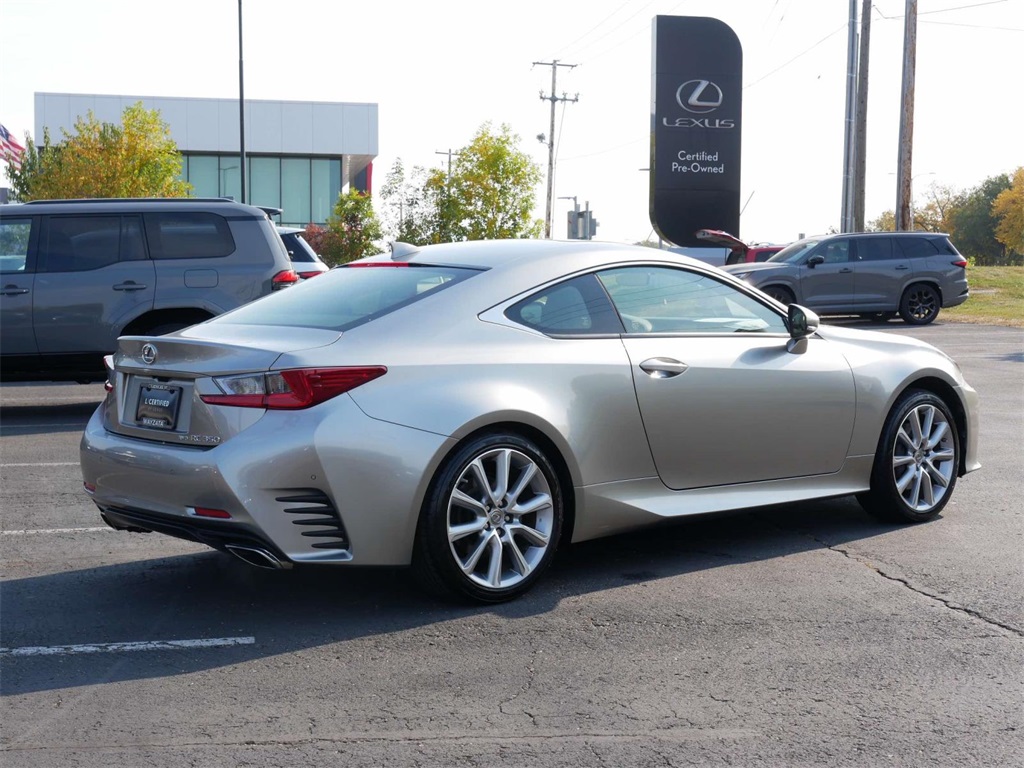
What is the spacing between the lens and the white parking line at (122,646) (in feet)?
14.8

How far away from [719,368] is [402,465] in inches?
70.1

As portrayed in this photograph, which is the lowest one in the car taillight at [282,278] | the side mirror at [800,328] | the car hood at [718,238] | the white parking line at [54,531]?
the white parking line at [54,531]

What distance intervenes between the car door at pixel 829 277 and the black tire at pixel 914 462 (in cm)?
1736

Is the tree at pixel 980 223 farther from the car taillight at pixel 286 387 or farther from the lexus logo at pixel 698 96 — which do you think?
the car taillight at pixel 286 387

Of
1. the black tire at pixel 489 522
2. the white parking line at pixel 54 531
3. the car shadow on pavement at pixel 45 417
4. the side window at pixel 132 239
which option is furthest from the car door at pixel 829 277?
the black tire at pixel 489 522

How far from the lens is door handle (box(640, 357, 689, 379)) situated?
5562 mm

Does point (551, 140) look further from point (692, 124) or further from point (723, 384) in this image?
point (723, 384)

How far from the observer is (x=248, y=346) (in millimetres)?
4895

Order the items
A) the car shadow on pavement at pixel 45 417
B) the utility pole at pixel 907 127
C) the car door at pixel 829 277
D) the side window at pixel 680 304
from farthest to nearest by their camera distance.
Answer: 1. the utility pole at pixel 907 127
2. the car door at pixel 829 277
3. the car shadow on pavement at pixel 45 417
4. the side window at pixel 680 304

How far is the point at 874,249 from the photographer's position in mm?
24391

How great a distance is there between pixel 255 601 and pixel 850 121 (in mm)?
29090

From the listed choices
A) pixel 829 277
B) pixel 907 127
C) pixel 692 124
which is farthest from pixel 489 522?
pixel 907 127

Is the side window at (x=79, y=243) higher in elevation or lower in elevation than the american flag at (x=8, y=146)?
lower

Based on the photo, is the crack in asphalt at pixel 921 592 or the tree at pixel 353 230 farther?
the tree at pixel 353 230
